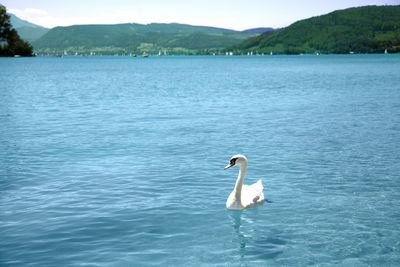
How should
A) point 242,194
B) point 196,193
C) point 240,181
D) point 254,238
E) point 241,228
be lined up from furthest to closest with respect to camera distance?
1. point 196,193
2. point 242,194
3. point 240,181
4. point 241,228
5. point 254,238

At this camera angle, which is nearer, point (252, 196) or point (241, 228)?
point (241, 228)

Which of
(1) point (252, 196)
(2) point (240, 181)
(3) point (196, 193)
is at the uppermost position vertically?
(2) point (240, 181)

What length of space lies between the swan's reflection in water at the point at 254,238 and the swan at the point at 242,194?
338 mm

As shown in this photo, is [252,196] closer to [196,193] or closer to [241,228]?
[241,228]

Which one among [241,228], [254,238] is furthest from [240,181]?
[254,238]

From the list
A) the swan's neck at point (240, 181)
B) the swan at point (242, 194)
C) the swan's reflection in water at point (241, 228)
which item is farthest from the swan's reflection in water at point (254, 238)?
the swan's neck at point (240, 181)

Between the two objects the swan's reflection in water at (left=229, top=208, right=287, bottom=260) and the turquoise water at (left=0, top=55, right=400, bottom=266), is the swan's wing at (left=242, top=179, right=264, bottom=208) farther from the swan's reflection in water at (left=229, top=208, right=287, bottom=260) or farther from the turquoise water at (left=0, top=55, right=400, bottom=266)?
the swan's reflection in water at (left=229, top=208, right=287, bottom=260)

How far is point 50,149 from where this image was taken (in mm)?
25078

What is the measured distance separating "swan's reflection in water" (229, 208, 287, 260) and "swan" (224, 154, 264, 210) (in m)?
0.34

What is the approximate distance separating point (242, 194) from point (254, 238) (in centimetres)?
263

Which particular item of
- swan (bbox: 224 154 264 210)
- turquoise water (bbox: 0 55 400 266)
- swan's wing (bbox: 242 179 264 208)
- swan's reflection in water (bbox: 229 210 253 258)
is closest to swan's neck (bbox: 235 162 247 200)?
swan (bbox: 224 154 264 210)

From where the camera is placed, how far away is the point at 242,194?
15.2 m

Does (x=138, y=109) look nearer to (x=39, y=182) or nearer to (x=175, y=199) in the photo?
(x=39, y=182)

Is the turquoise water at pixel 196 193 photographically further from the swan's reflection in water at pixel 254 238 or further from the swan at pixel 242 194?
the swan at pixel 242 194
